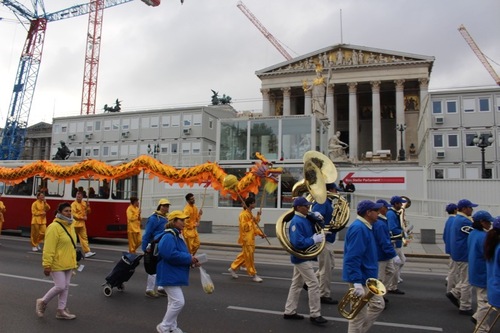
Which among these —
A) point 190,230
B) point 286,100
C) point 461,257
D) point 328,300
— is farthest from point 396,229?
point 286,100

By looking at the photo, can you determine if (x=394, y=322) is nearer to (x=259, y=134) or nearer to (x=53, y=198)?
(x=53, y=198)

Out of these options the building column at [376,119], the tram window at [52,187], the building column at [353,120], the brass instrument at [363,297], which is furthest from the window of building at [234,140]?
the building column at [376,119]

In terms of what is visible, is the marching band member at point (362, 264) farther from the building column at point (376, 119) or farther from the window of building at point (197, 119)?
the building column at point (376, 119)

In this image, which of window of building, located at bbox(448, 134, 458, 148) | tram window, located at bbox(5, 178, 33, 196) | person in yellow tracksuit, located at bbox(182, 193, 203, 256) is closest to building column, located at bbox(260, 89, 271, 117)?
window of building, located at bbox(448, 134, 458, 148)

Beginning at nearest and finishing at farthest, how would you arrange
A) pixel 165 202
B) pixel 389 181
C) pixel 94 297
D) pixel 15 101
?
pixel 94 297 < pixel 165 202 < pixel 389 181 < pixel 15 101

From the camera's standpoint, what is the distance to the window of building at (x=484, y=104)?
128 ft

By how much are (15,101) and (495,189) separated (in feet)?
223

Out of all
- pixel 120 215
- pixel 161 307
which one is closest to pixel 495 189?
pixel 120 215

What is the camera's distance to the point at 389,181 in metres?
23.3

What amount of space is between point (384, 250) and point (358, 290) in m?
2.38

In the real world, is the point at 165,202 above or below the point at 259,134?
below

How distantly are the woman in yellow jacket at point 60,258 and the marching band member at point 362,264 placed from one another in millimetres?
4233

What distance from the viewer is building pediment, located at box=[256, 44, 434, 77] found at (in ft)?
190

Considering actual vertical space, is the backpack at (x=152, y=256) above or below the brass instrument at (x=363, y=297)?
above
